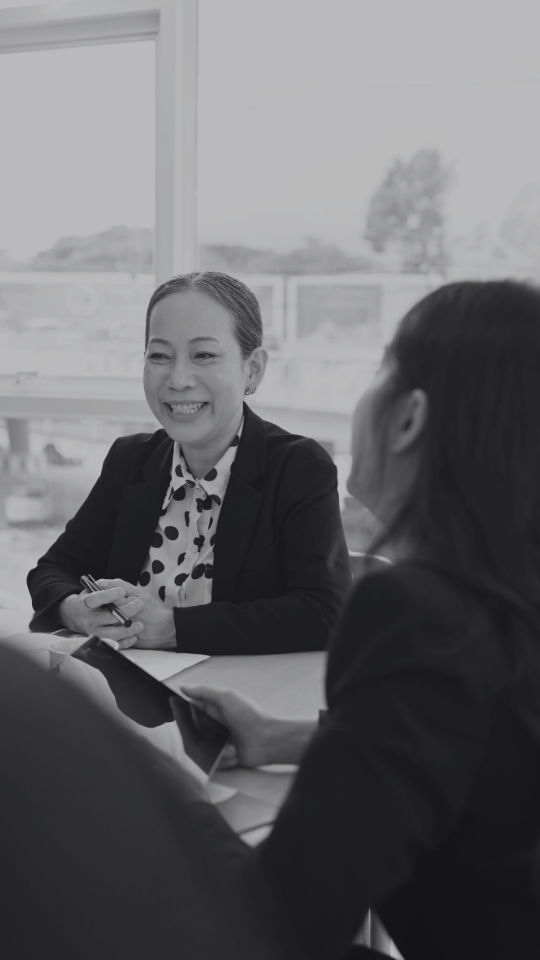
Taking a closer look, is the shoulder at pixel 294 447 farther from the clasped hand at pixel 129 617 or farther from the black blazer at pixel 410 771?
the black blazer at pixel 410 771

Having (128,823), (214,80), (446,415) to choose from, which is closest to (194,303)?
(446,415)

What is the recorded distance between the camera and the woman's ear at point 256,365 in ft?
6.19

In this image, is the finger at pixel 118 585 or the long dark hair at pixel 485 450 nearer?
the long dark hair at pixel 485 450

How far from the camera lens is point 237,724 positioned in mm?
1019

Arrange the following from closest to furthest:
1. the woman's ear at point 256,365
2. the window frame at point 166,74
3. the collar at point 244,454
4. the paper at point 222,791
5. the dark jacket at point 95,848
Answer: the dark jacket at point 95,848
the paper at point 222,791
the collar at point 244,454
the woman's ear at point 256,365
the window frame at point 166,74

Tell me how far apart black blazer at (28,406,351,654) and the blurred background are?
1.12 m

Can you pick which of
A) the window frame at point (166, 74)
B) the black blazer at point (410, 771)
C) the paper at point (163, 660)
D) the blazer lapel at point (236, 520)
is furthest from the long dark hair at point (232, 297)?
the window frame at point (166, 74)

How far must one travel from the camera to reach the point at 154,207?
320 cm

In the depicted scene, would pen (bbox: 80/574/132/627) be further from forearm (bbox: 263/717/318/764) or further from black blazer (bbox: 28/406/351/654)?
forearm (bbox: 263/717/318/764)

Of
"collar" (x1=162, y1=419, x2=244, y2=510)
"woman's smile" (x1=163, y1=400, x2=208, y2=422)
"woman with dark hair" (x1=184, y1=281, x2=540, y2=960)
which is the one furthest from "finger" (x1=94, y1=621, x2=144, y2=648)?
"woman with dark hair" (x1=184, y1=281, x2=540, y2=960)

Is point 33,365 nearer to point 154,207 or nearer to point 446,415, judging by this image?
point 154,207

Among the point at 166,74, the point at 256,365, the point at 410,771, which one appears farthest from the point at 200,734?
the point at 166,74

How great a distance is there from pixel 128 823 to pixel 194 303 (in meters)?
1.45

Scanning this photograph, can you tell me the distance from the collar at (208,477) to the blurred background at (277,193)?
1.11 metres
